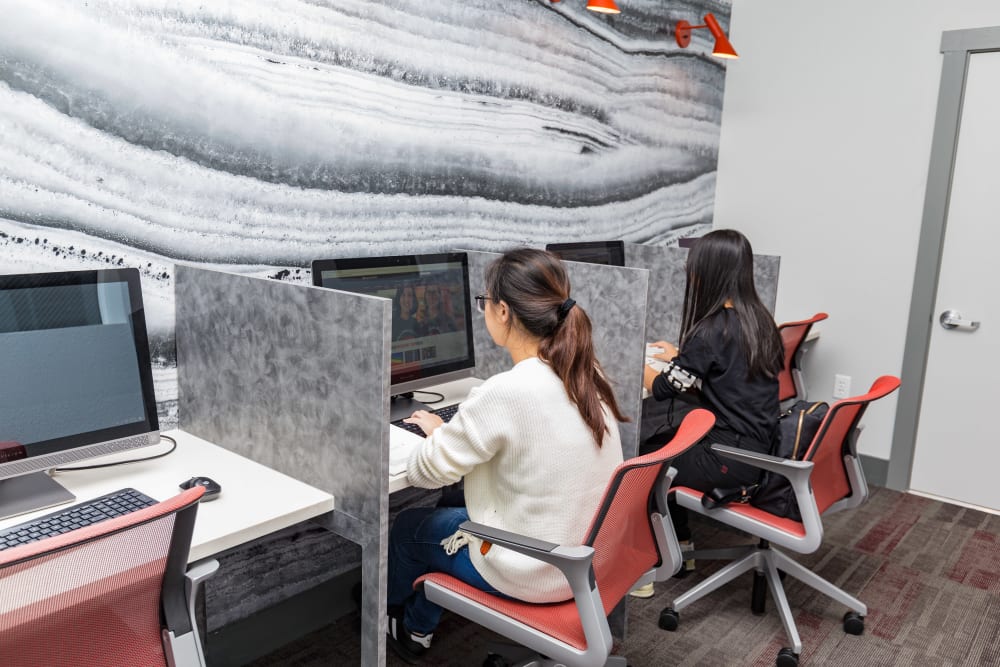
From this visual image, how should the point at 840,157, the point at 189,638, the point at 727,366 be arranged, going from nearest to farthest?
1. the point at 189,638
2. the point at 727,366
3. the point at 840,157

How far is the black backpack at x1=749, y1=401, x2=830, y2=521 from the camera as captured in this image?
89.0 inches

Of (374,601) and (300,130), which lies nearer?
(374,601)

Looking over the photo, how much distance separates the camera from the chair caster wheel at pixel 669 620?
2410 mm

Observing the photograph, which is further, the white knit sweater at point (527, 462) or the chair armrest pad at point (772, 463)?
the chair armrest pad at point (772, 463)

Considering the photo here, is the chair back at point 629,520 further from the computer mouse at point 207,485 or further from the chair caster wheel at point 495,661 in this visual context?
the computer mouse at point 207,485

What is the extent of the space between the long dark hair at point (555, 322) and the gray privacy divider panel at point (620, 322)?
38 centimetres

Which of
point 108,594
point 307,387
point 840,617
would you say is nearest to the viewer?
point 108,594

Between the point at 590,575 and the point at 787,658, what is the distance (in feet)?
3.37

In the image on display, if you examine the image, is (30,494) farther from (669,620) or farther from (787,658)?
(787,658)

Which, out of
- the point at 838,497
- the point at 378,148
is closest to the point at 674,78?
the point at 378,148

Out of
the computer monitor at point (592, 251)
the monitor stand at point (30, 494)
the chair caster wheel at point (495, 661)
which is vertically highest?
the computer monitor at point (592, 251)

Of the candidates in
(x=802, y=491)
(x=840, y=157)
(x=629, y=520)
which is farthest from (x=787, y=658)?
(x=840, y=157)

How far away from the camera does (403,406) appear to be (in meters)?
2.23

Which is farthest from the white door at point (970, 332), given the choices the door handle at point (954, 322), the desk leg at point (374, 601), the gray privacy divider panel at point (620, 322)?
the desk leg at point (374, 601)
